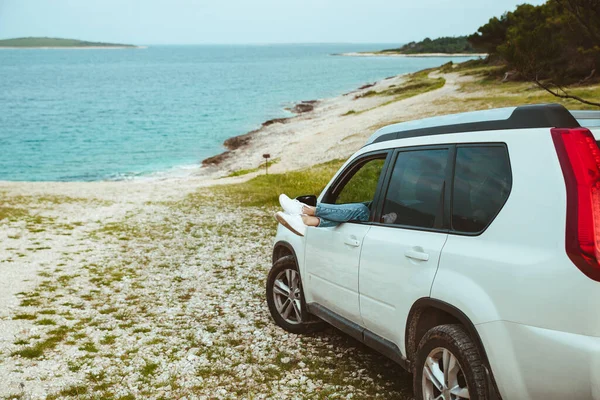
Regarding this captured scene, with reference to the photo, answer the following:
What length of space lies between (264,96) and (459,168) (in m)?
88.6

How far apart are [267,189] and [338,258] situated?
1537 centimetres

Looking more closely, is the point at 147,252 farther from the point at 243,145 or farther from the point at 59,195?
the point at 243,145

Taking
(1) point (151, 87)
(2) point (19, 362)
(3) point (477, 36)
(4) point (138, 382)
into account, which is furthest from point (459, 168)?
(1) point (151, 87)

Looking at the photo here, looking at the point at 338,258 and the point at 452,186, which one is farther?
the point at 338,258

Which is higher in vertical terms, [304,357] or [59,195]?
[304,357]

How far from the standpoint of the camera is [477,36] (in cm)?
A: 6288

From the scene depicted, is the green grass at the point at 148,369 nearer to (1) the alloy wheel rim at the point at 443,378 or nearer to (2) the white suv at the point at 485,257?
(2) the white suv at the point at 485,257

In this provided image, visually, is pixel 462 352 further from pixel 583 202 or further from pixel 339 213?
pixel 339 213

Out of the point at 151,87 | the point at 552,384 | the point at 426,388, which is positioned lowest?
the point at 151,87

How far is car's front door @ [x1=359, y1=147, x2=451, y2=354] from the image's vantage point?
4.32 meters

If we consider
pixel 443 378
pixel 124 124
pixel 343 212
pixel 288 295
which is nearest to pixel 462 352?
pixel 443 378

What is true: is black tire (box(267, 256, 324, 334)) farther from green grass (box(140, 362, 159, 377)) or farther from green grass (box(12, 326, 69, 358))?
green grass (box(12, 326, 69, 358))

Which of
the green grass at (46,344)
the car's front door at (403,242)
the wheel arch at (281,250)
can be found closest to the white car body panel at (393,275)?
the car's front door at (403,242)

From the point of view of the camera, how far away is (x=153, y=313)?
27.6 ft
